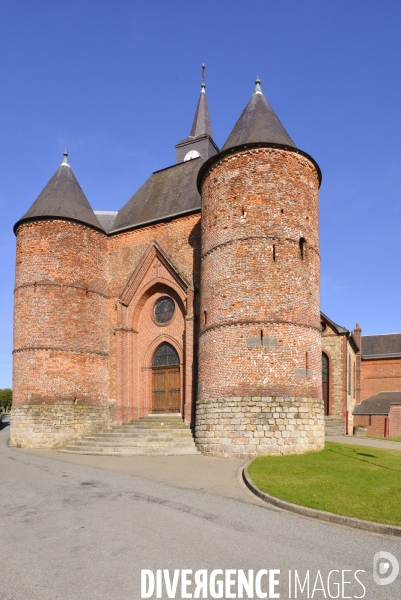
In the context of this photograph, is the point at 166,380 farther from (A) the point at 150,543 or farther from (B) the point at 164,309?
(A) the point at 150,543

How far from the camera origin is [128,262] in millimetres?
22781

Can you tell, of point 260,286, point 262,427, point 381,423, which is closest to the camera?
point 262,427

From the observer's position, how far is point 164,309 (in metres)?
21.8


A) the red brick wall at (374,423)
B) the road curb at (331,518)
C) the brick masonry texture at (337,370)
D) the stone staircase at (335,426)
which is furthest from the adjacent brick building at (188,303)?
the red brick wall at (374,423)

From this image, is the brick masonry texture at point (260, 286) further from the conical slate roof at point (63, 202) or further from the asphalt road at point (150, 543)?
the conical slate roof at point (63, 202)

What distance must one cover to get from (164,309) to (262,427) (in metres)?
8.25

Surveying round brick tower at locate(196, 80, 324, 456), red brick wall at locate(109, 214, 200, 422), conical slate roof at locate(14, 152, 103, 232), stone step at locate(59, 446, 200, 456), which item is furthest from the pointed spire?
stone step at locate(59, 446, 200, 456)

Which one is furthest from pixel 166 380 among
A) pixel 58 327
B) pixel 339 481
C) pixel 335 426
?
pixel 339 481

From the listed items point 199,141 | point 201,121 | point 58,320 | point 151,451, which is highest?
point 201,121

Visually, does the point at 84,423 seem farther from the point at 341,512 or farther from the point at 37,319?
the point at 341,512

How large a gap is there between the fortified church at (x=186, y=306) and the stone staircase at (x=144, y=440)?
0.19 metres

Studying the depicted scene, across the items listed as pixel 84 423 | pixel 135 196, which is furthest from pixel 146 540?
pixel 135 196

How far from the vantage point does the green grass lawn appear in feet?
25.8

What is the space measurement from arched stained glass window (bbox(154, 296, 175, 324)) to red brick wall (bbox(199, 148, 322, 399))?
4.10 meters
